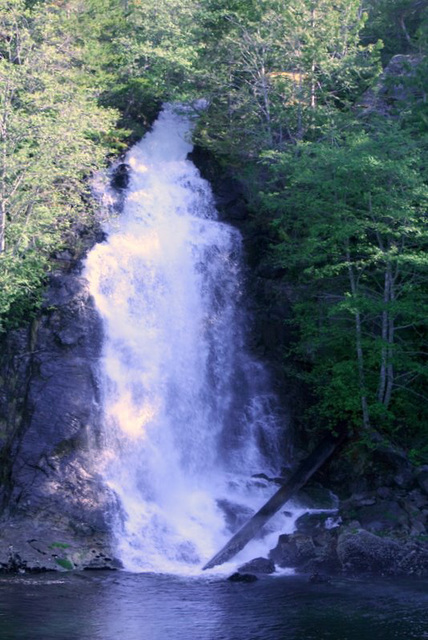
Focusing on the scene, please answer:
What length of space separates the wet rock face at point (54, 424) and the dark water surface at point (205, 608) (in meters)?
1.99

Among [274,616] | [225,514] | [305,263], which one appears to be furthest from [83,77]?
[274,616]

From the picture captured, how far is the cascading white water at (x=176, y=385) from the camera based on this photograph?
19094 millimetres

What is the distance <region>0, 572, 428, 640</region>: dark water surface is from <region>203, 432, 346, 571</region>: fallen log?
4.95ft

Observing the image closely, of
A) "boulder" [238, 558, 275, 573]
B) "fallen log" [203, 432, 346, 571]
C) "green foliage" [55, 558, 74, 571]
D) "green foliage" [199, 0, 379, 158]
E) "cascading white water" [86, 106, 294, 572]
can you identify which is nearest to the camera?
"boulder" [238, 558, 275, 573]

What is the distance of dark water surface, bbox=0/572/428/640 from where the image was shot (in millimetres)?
12508

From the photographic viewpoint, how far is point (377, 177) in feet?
68.8

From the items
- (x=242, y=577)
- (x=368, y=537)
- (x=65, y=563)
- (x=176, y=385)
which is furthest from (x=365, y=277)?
(x=65, y=563)

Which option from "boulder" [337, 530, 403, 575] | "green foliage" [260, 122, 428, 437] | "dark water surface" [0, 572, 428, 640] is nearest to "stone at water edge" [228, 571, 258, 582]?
"dark water surface" [0, 572, 428, 640]

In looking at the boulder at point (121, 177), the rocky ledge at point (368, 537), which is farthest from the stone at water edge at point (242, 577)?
the boulder at point (121, 177)

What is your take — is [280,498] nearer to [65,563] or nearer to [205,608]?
[65,563]

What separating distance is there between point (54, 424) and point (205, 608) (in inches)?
297

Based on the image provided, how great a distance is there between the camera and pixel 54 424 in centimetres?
1992

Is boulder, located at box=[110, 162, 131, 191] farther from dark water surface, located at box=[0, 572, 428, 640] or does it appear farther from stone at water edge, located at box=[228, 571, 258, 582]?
stone at water edge, located at box=[228, 571, 258, 582]

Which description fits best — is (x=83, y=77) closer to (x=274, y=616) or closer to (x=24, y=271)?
(x=24, y=271)
